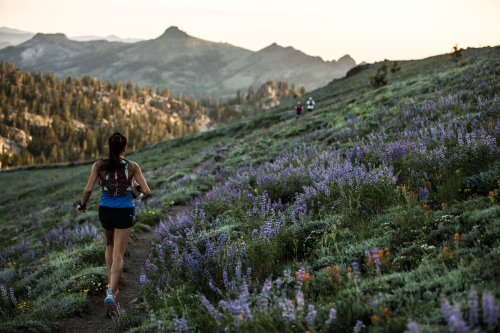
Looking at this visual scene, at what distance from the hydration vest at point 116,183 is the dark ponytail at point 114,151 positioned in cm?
9

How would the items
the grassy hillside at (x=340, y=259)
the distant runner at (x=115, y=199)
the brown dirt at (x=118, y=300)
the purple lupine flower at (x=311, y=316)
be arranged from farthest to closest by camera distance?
the distant runner at (x=115, y=199), the brown dirt at (x=118, y=300), the grassy hillside at (x=340, y=259), the purple lupine flower at (x=311, y=316)

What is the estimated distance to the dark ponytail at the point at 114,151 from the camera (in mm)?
4895

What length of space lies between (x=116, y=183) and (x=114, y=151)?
0.55 metres

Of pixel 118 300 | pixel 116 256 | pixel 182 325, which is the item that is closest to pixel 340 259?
pixel 182 325

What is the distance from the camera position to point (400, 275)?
3.05 metres

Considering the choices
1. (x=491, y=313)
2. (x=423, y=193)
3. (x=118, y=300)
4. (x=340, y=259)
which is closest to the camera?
(x=491, y=313)

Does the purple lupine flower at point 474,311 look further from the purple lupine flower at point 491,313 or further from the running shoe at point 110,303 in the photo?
the running shoe at point 110,303

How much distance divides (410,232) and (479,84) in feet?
31.3

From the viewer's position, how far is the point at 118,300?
5598 millimetres

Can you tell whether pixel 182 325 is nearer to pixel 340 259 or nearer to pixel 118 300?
pixel 340 259

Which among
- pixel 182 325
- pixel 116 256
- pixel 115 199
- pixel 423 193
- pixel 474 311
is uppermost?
pixel 423 193

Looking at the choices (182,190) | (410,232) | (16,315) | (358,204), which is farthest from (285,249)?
(182,190)

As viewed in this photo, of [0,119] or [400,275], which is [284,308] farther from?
[0,119]

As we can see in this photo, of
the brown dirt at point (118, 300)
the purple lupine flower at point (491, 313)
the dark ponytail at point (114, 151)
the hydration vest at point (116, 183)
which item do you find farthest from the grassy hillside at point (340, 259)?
the dark ponytail at point (114, 151)
